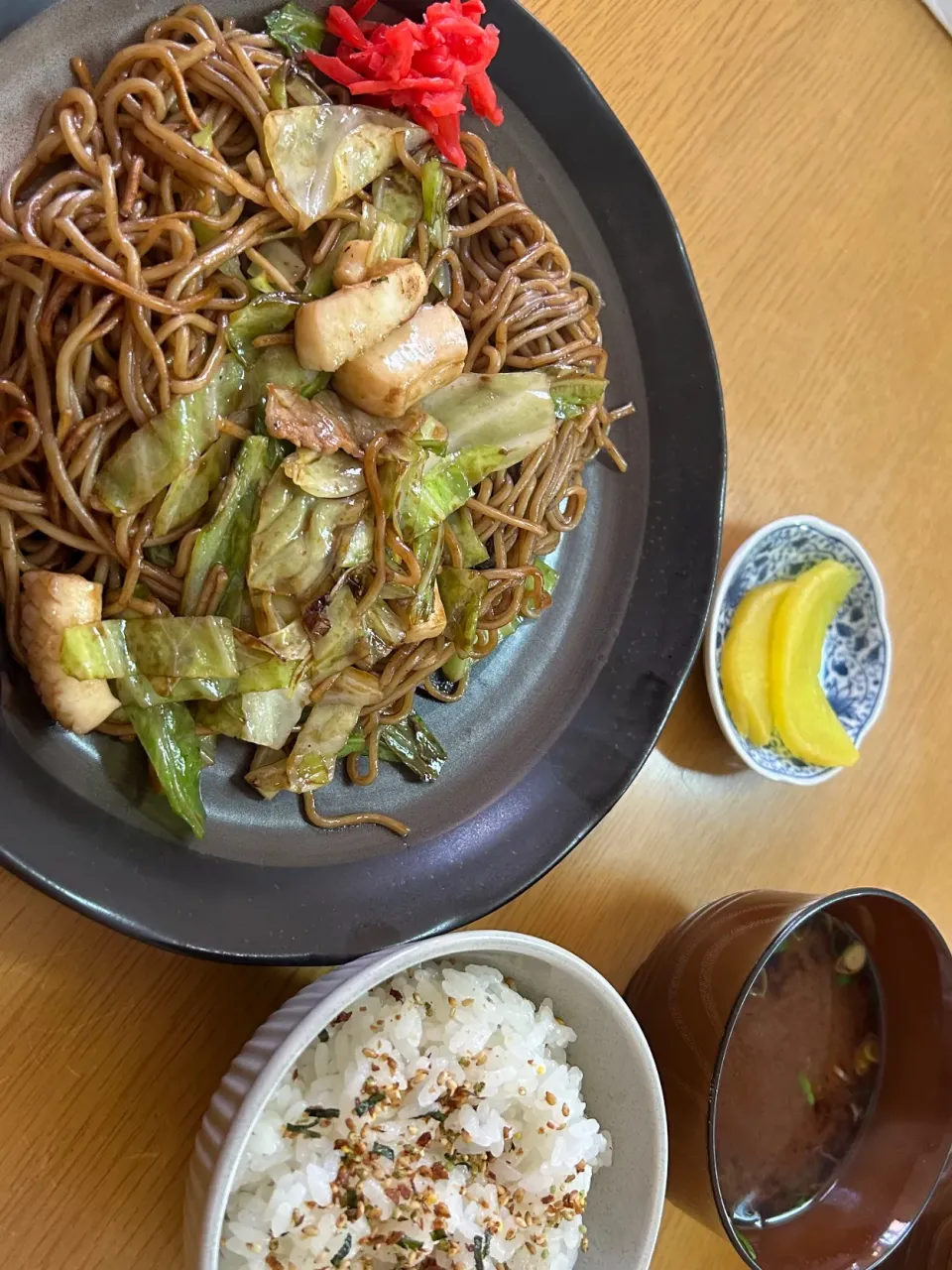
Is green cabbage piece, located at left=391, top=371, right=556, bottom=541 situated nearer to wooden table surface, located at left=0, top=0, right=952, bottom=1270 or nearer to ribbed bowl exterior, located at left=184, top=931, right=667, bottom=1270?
ribbed bowl exterior, located at left=184, top=931, right=667, bottom=1270

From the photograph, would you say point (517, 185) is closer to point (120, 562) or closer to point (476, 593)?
point (476, 593)

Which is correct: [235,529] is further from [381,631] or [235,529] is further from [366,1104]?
[366,1104]

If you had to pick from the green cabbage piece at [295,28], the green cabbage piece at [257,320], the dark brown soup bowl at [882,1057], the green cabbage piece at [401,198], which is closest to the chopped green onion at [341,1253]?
the dark brown soup bowl at [882,1057]

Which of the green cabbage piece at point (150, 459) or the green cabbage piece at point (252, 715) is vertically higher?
the green cabbage piece at point (150, 459)

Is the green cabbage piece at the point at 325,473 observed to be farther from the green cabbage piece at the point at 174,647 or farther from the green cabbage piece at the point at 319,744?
the green cabbage piece at the point at 319,744

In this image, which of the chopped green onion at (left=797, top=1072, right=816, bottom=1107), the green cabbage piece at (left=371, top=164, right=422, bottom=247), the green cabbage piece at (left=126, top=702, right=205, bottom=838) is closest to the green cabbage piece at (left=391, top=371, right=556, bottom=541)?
the green cabbage piece at (left=371, top=164, right=422, bottom=247)

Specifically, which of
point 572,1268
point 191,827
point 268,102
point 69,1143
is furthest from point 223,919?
point 268,102

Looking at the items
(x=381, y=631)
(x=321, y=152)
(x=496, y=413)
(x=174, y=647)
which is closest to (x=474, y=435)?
(x=496, y=413)
